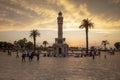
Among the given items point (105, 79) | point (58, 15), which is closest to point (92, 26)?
point (58, 15)

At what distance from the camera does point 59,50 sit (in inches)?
3580

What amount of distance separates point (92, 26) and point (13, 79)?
9056cm

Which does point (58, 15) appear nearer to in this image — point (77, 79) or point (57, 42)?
point (57, 42)

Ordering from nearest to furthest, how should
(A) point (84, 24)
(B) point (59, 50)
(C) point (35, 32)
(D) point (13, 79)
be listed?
(D) point (13, 79), (B) point (59, 50), (A) point (84, 24), (C) point (35, 32)

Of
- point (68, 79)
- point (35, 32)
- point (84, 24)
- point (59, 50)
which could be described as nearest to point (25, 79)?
point (68, 79)

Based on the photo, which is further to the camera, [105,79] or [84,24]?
[84,24]

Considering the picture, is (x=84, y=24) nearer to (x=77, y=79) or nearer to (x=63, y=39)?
(x=63, y=39)

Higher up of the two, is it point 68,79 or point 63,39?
point 63,39

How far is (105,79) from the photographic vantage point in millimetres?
19766

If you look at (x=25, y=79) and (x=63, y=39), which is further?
(x=63, y=39)

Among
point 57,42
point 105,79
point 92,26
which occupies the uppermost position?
point 92,26

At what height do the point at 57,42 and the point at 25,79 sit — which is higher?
the point at 57,42

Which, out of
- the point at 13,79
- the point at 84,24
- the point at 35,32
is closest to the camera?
the point at 13,79

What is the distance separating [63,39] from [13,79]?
73.0 m
